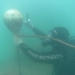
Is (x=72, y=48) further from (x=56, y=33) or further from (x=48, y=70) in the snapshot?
(x=48, y=70)

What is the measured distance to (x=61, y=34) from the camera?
378 cm

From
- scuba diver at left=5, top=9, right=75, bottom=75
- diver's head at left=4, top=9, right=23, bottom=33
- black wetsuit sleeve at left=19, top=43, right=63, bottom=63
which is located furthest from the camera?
diver's head at left=4, top=9, right=23, bottom=33

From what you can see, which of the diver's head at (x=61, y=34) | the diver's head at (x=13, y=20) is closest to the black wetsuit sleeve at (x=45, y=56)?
the diver's head at (x=61, y=34)

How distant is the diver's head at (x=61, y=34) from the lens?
3742 mm

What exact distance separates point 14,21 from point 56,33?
1178 mm

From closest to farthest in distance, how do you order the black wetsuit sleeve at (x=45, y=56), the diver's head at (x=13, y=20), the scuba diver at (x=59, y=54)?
1. the scuba diver at (x=59, y=54)
2. the black wetsuit sleeve at (x=45, y=56)
3. the diver's head at (x=13, y=20)

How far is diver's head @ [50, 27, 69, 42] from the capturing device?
374cm

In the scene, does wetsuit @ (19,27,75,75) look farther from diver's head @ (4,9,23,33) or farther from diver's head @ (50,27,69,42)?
diver's head @ (4,9,23,33)

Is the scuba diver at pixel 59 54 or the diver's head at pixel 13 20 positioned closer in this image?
the scuba diver at pixel 59 54

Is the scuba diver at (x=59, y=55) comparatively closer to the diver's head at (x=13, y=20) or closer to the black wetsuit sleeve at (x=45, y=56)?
the black wetsuit sleeve at (x=45, y=56)

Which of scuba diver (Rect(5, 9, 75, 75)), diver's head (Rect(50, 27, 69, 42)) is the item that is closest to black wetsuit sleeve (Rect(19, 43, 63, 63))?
scuba diver (Rect(5, 9, 75, 75))

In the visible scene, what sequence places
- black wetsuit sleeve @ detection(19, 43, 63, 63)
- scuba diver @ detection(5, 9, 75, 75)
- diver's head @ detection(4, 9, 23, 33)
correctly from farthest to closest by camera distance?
1. diver's head @ detection(4, 9, 23, 33)
2. black wetsuit sleeve @ detection(19, 43, 63, 63)
3. scuba diver @ detection(5, 9, 75, 75)

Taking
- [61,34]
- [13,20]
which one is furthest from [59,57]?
[13,20]

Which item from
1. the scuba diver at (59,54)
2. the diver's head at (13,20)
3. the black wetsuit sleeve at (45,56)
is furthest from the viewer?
the diver's head at (13,20)
